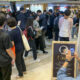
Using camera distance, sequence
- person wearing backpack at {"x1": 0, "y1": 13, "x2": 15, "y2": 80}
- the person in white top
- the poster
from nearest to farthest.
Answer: person wearing backpack at {"x1": 0, "y1": 13, "x2": 15, "y2": 80} → the poster → the person in white top

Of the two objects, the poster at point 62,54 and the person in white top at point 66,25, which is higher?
the person in white top at point 66,25

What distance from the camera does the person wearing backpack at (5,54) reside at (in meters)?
2.49

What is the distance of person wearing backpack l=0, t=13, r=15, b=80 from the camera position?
249 centimetres

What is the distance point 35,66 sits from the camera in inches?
175

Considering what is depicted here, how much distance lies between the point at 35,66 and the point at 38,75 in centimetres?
57

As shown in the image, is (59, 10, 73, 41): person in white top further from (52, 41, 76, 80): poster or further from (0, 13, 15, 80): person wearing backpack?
(0, 13, 15, 80): person wearing backpack

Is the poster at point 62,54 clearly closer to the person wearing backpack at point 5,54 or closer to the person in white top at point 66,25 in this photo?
the person wearing backpack at point 5,54

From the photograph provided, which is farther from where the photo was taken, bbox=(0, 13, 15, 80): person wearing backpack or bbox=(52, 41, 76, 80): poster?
bbox=(52, 41, 76, 80): poster

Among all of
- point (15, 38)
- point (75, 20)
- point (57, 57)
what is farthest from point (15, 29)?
point (75, 20)

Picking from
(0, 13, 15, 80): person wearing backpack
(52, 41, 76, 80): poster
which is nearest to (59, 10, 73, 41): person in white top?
(52, 41, 76, 80): poster

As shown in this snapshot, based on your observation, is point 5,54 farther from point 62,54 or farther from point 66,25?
point 66,25

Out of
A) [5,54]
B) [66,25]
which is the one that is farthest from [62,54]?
[66,25]

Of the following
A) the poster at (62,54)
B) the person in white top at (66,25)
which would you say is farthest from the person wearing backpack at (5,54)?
the person in white top at (66,25)

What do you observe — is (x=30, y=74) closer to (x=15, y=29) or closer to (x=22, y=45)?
(x=22, y=45)
